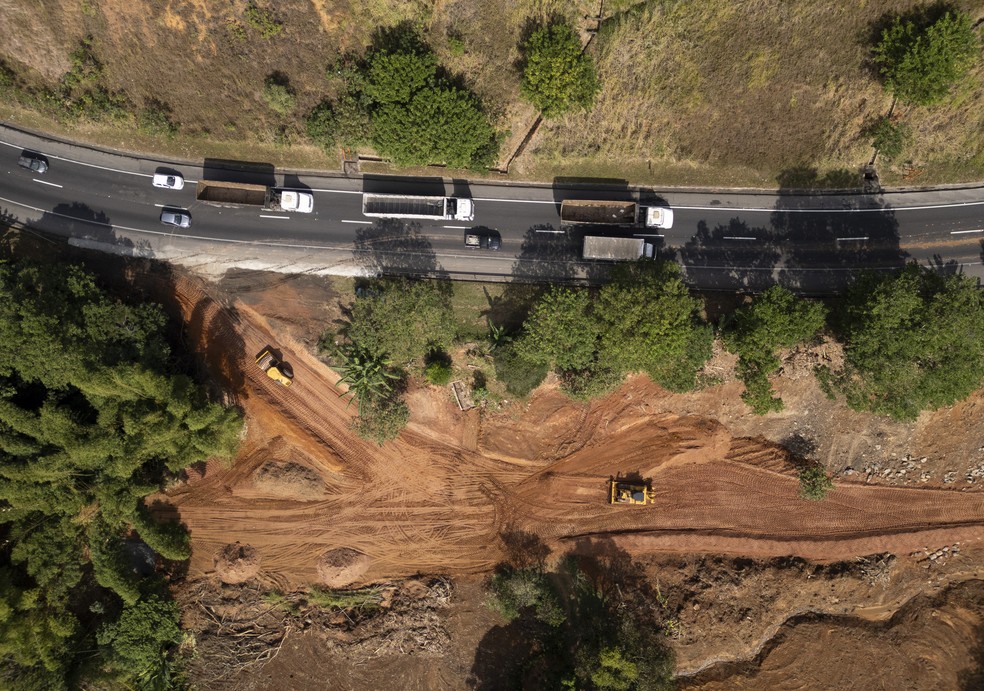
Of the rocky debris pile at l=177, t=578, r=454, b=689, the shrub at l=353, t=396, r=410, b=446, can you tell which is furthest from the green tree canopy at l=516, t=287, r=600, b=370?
the rocky debris pile at l=177, t=578, r=454, b=689

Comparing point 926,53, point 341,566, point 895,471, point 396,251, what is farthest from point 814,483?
point 341,566

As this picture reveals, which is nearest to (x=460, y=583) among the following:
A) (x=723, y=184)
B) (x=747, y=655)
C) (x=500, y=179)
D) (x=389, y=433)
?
(x=389, y=433)

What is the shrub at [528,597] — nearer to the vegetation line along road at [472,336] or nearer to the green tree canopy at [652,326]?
the vegetation line along road at [472,336]

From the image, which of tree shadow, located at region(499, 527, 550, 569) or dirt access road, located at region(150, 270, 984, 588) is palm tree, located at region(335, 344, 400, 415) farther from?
tree shadow, located at region(499, 527, 550, 569)

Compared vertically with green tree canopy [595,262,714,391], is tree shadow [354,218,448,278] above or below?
above

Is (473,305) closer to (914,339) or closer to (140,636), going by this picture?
(914,339)

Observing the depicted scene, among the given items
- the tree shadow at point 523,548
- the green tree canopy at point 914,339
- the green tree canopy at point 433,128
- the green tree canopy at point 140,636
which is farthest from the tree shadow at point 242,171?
the green tree canopy at point 914,339
